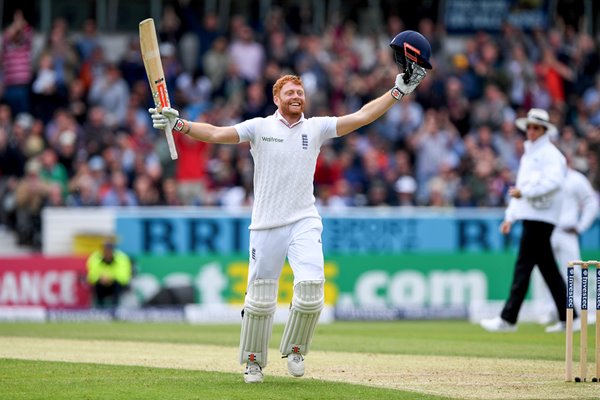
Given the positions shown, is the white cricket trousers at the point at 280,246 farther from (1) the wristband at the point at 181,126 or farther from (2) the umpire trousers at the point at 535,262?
(2) the umpire trousers at the point at 535,262

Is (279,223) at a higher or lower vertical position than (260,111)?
lower

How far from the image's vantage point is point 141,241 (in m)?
19.4

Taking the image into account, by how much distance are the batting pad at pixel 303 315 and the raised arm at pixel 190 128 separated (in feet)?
3.96

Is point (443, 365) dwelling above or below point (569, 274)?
below

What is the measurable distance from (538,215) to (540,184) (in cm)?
36

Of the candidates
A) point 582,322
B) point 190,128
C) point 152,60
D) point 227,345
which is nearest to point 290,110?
point 190,128

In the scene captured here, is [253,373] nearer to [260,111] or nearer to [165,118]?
[165,118]

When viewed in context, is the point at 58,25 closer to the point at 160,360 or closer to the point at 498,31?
the point at 498,31

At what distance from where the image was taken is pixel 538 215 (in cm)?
1389

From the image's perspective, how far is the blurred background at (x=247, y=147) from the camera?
19.3 metres

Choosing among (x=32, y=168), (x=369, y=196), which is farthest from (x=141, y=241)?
(x=369, y=196)

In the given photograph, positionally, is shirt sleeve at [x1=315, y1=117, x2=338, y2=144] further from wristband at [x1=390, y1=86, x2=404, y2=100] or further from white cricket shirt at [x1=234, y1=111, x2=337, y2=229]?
wristband at [x1=390, y1=86, x2=404, y2=100]

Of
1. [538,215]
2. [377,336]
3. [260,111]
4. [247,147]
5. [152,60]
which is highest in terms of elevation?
[260,111]

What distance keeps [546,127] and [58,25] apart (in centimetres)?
1069
